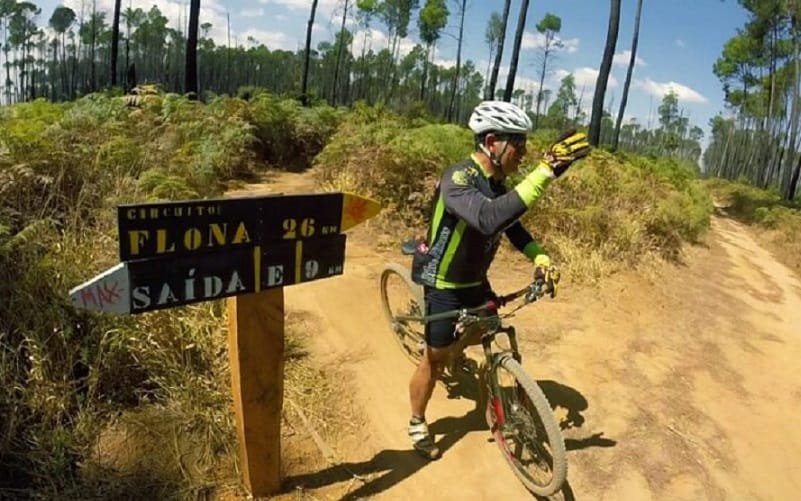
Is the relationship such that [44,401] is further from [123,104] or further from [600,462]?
[123,104]

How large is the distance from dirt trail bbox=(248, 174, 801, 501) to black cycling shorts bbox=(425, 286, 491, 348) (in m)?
0.72

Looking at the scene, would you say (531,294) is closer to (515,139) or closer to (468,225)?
(468,225)

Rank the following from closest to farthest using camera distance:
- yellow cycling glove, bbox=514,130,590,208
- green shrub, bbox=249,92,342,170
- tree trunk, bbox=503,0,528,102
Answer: yellow cycling glove, bbox=514,130,590,208
green shrub, bbox=249,92,342,170
tree trunk, bbox=503,0,528,102

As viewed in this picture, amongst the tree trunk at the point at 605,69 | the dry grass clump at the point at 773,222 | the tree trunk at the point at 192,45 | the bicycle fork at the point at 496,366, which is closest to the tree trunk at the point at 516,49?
the tree trunk at the point at 605,69

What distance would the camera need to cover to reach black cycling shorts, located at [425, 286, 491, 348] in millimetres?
2977

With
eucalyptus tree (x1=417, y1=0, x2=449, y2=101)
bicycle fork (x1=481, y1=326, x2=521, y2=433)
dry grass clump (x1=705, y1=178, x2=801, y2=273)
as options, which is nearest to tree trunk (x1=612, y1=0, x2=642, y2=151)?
dry grass clump (x1=705, y1=178, x2=801, y2=273)

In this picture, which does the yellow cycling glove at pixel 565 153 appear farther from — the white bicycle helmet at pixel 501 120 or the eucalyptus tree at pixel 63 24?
the eucalyptus tree at pixel 63 24

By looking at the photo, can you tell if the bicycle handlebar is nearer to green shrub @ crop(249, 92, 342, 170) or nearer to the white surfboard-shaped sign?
the white surfboard-shaped sign

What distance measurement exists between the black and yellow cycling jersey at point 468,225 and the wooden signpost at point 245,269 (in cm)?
36

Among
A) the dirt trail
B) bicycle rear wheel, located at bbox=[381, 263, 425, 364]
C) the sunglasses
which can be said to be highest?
the sunglasses

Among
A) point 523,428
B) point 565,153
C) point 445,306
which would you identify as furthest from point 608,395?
point 565,153

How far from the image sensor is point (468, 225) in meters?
2.67

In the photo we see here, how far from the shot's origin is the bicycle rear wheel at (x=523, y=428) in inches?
109

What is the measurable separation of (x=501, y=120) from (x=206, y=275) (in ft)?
4.73
